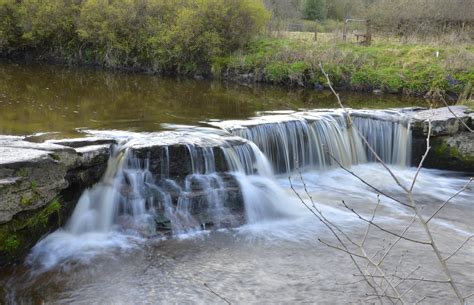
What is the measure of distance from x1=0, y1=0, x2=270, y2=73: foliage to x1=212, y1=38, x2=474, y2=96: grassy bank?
1205 millimetres

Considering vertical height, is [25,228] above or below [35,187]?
below

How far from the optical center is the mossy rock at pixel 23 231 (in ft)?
20.6

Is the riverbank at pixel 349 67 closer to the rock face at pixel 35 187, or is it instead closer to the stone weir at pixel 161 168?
the stone weir at pixel 161 168

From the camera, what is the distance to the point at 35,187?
654 cm

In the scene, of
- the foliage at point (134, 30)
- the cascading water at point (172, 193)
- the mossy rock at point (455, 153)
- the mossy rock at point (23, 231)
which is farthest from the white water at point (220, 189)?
the foliage at point (134, 30)

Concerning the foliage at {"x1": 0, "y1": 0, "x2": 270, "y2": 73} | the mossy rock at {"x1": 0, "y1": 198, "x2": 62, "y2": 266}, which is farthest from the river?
the foliage at {"x1": 0, "y1": 0, "x2": 270, "y2": 73}

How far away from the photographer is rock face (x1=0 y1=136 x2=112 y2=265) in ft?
20.5

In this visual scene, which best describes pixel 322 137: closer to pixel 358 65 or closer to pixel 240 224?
pixel 240 224

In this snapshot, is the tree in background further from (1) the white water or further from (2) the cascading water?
(2) the cascading water

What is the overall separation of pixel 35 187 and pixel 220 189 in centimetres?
307

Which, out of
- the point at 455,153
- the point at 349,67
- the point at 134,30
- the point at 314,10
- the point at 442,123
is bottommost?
the point at 455,153

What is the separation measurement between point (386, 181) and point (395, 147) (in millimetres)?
1945

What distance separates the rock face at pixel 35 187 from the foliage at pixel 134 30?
600 inches

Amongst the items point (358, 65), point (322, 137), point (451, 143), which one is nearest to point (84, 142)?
point (322, 137)
